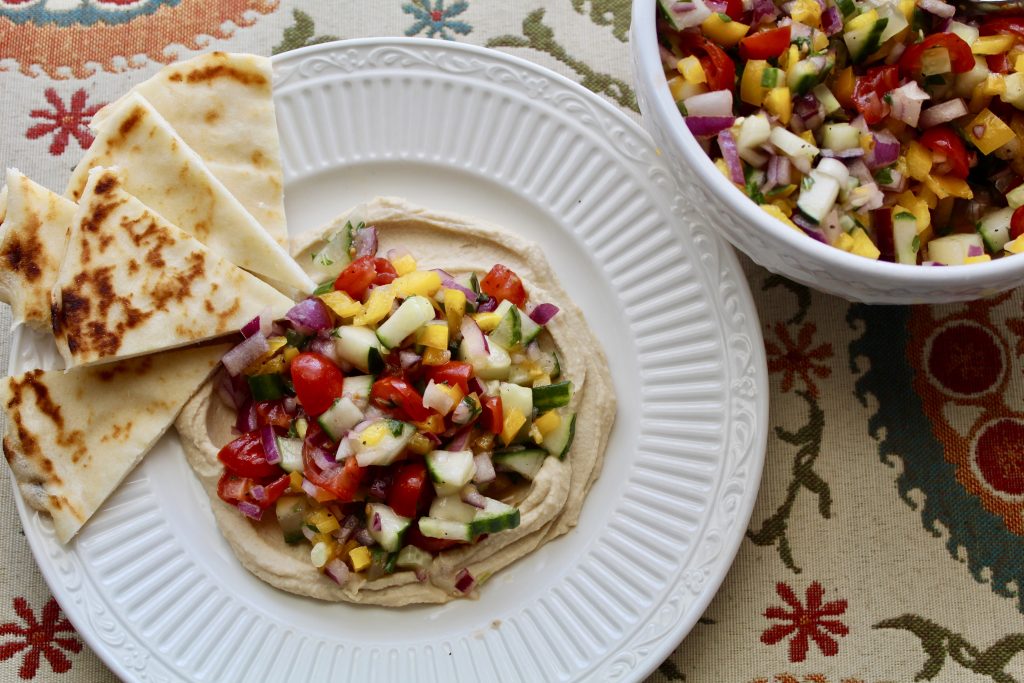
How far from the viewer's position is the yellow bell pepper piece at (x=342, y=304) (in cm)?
245

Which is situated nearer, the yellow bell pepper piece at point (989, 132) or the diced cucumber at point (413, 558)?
the yellow bell pepper piece at point (989, 132)

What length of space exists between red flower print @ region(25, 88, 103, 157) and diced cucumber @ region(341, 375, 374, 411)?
1289 millimetres

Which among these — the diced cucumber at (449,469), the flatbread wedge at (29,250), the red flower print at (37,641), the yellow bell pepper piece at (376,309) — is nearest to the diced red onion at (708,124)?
the yellow bell pepper piece at (376,309)

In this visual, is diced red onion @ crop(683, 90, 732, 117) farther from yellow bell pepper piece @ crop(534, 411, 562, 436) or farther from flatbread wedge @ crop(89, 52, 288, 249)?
flatbread wedge @ crop(89, 52, 288, 249)

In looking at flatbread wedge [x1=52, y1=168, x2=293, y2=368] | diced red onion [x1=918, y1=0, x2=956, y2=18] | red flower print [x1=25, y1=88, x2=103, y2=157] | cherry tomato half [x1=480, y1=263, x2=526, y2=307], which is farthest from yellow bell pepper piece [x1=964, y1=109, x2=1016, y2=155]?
red flower print [x1=25, y1=88, x2=103, y2=157]

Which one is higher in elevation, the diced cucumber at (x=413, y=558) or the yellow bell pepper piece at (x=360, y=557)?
the yellow bell pepper piece at (x=360, y=557)

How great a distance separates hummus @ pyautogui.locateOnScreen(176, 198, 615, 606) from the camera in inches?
97.0

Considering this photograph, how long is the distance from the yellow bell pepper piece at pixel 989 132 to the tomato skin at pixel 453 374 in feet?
4.66

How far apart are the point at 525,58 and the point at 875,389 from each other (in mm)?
1570

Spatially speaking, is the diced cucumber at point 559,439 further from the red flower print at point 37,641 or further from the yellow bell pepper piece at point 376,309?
the red flower print at point 37,641

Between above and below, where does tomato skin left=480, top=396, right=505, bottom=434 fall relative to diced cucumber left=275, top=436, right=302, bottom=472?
above

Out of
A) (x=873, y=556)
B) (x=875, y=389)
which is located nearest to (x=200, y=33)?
(x=875, y=389)

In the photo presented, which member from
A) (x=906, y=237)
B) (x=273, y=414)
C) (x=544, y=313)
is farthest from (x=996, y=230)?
(x=273, y=414)

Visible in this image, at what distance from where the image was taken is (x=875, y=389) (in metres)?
2.76
